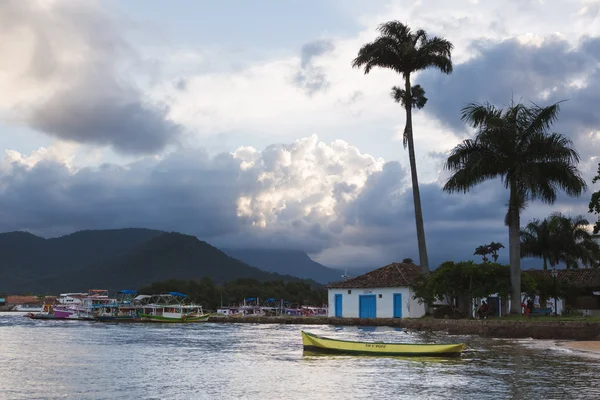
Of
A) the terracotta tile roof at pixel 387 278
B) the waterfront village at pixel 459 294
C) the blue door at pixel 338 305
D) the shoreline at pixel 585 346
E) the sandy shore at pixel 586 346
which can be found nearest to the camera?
the shoreline at pixel 585 346

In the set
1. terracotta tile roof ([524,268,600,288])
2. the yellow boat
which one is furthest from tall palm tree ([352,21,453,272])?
the yellow boat

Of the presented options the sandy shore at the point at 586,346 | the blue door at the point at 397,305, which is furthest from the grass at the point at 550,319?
the blue door at the point at 397,305

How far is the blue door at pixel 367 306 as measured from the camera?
70.2 m

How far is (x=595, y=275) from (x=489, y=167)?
837 inches

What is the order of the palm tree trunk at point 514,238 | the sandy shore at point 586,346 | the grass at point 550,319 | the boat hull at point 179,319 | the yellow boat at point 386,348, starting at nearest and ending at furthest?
the yellow boat at point 386,348
the sandy shore at point 586,346
the grass at point 550,319
the palm tree trunk at point 514,238
the boat hull at point 179,319

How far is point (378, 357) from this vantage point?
34875 millimetres

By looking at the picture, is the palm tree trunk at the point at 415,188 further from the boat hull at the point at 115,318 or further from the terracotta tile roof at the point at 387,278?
the boat hull at the point at 115,318

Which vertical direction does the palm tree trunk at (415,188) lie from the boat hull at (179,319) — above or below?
above

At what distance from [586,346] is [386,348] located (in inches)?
437

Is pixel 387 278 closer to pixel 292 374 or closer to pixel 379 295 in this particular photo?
pixel 379 295

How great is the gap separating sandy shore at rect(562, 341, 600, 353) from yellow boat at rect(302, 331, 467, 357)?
6506 millimetres

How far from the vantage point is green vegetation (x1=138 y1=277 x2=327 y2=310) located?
463 ft

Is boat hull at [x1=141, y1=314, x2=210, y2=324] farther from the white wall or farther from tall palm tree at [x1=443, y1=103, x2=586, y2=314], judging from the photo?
tall palm tree at [x1=443, y1=103, x2=586, y2=314]

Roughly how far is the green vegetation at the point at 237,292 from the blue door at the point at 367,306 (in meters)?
71.6
